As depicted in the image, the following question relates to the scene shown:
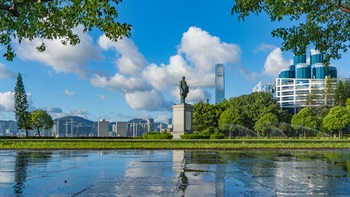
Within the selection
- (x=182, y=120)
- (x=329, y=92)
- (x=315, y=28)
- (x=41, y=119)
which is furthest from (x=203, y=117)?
(x=315, y=28)

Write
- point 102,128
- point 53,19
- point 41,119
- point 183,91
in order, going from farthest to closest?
point 41,119 < point 102,128 < point 183,91 < point 53,19

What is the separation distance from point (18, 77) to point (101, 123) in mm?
22560

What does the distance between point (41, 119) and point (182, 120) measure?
50.8 meters

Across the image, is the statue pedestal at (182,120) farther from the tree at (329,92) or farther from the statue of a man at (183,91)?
the tree at (329,92)

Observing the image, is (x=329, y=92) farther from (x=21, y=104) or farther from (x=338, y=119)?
(x=21, y=104)

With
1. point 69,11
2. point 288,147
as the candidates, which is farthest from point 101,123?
point 69,11

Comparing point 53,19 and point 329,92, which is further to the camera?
point 329,92

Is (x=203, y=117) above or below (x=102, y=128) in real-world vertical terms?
above

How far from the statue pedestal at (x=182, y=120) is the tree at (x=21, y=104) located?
45.7m

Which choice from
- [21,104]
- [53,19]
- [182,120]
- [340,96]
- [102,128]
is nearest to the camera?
[53,19]

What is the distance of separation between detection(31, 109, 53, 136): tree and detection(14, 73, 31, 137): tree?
3.52 metres

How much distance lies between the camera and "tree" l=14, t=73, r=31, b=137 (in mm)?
83269

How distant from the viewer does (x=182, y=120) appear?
4991cm

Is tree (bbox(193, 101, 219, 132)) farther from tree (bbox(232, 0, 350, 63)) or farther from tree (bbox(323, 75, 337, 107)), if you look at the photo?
tree (bbox(232, 0, 350, 63))
